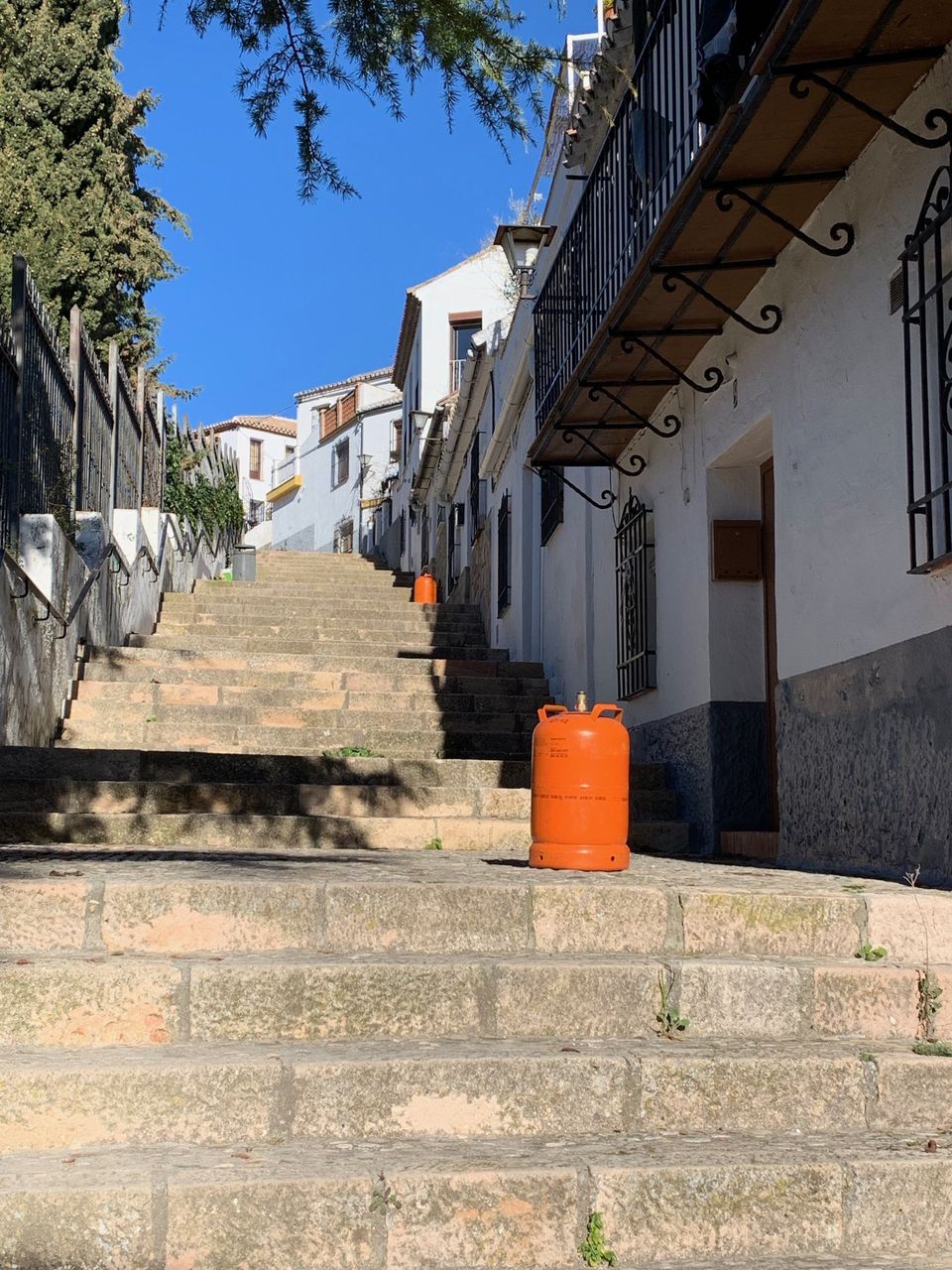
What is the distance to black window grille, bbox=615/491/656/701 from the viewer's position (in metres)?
8.87

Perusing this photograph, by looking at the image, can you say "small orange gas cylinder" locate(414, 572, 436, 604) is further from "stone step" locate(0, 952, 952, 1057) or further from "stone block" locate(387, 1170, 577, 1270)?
"stone block" locate(387, 1170, 577, 1270)

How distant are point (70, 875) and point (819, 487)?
11.2 feet

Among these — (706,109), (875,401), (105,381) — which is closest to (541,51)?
(706,109)

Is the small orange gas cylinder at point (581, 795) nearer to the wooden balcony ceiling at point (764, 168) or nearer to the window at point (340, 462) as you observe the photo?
the wooden balcony ceiling at point (764, 168)

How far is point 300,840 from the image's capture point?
694 cm

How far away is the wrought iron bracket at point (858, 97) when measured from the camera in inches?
185

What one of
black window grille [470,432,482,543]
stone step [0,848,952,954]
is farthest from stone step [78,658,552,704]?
black window grille [470,432,482,543]

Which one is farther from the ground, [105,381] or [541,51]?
[105,381]

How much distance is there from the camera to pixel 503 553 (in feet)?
51.4

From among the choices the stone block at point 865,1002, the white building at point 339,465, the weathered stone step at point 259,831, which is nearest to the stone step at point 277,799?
the weathered stone step at point 259,831

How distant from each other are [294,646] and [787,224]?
8187mm

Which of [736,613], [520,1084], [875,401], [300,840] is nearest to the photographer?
[520,1084]

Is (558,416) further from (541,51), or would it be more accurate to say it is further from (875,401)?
(541,51)

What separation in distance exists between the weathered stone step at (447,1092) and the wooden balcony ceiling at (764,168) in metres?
3.06
